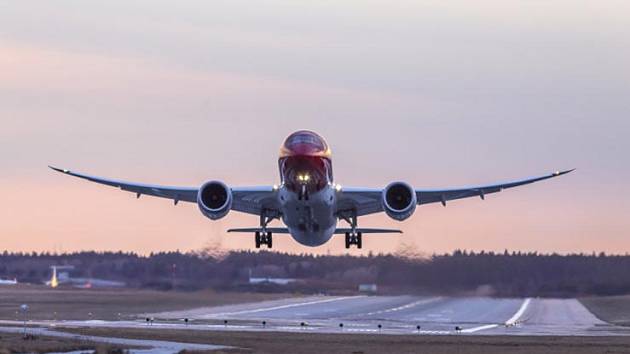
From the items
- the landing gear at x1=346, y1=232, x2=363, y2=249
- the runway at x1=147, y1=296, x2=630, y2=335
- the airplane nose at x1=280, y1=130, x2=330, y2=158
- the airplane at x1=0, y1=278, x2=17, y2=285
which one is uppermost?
the airplane nose at x1=280, y1=130, x2=330, y2=158

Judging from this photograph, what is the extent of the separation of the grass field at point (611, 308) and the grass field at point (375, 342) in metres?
18.9

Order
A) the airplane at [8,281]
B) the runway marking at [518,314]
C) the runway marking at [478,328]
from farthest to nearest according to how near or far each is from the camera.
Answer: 1. the airplane at [8,281]
2. the runway marking at [518,314]
3. the runway marking at [478,328]

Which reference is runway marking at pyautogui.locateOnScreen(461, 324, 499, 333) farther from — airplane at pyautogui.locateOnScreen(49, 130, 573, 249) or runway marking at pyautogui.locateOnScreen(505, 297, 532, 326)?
airplane at pyautogui.locateOnScreen(49, 130, 573, 249)

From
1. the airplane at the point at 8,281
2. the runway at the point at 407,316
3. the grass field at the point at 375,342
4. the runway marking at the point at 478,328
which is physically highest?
the airplane at the point at 8,281

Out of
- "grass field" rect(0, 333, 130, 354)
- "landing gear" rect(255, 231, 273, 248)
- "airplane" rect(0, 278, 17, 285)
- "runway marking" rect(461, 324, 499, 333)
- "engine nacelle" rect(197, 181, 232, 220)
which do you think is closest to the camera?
"grass field" rect(0, 333, 130, 354)

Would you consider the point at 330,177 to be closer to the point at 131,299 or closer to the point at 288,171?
the point at 288,171

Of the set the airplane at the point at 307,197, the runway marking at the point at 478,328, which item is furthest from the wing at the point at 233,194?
the runway marking at the point at 478,328

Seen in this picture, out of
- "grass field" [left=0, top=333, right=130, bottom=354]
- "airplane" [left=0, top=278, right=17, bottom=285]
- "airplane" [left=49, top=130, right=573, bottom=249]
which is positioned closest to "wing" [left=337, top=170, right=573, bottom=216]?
"airplane" [left=49, top=130, right=573, bottom=249]

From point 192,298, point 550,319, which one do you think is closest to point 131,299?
point 192,298

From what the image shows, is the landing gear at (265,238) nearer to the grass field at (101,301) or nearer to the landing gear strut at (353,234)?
the landing gear strut at (353,234)

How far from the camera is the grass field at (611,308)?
81.9 metres

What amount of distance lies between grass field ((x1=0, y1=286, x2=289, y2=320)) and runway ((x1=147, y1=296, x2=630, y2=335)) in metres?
2.13

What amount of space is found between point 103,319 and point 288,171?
2654cm

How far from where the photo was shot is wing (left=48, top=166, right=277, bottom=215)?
56344mm
